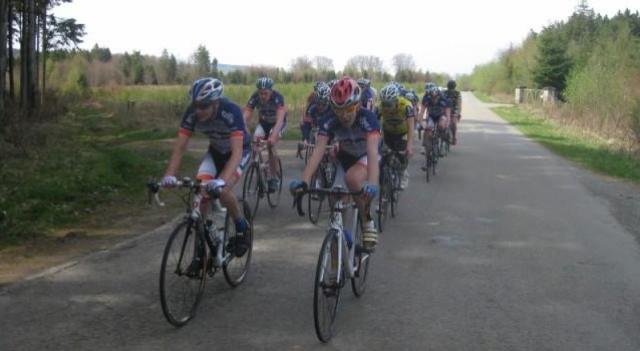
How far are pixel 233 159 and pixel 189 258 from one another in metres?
0.97

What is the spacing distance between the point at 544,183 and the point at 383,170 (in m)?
5.70

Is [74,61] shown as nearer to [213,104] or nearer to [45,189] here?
[45,189]

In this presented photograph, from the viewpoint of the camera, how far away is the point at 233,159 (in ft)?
18.3

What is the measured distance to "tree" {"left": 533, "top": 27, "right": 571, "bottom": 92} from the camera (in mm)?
55406

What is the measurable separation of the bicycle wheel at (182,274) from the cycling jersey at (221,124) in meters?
1.10

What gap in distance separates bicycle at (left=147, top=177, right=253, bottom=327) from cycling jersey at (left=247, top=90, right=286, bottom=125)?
5.04 metres

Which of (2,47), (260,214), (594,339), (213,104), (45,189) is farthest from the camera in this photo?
(2,47)

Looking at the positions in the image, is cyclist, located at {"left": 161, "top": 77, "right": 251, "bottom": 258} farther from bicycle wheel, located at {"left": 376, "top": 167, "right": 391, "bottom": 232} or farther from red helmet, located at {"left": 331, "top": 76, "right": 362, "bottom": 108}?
bicycle wheel, located at {"left": 376, "top": 167, "right": 391, "bottom": 232}

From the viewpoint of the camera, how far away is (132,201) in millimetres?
10945

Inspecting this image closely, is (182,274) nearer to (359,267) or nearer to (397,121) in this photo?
(359,267)

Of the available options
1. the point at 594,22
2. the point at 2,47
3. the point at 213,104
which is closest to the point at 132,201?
the point at 213,104

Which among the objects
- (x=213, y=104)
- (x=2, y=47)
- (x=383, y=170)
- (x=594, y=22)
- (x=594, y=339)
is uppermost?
(x=594, y=22)

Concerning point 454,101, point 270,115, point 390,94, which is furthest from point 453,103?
point 390,94

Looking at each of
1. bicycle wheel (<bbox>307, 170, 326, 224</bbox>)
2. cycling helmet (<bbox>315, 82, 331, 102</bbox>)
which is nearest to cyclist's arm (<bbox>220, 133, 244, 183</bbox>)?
bicycle wheel (<bbox>307, 170, 326, 224</bbox>)
